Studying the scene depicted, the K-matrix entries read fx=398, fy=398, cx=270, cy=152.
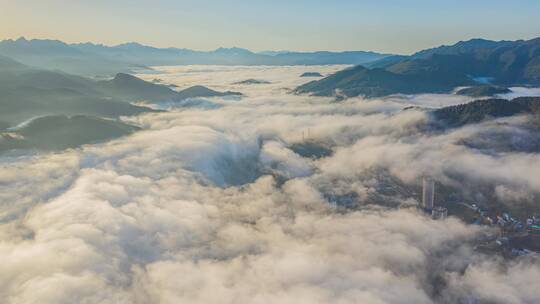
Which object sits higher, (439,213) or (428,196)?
(428,196)

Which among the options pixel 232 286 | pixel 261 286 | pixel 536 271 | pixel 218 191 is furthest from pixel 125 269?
pixel 536 271

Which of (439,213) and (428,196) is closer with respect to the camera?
(439,213)

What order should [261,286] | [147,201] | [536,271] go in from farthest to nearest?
[147,201], [536,271], [261,286]

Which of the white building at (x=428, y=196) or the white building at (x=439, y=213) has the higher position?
the white building at (x=428, y=196)

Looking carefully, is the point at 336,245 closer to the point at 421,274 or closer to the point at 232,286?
the point at 421,274

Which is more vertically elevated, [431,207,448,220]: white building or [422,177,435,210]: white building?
[422,177,435,210]: white building

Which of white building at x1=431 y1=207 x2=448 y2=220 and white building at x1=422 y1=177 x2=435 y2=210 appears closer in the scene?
white building at x1=431 y1=207 x2=448 y2=220

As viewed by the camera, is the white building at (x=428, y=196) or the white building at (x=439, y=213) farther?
the white building at (x=428, y=196)

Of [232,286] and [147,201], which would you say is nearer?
[232,286]

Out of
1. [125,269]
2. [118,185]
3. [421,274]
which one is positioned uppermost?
[118,185]

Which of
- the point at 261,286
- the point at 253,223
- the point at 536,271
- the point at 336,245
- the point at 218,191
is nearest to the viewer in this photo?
the point at 261,286

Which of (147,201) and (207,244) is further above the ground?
(147,201)
